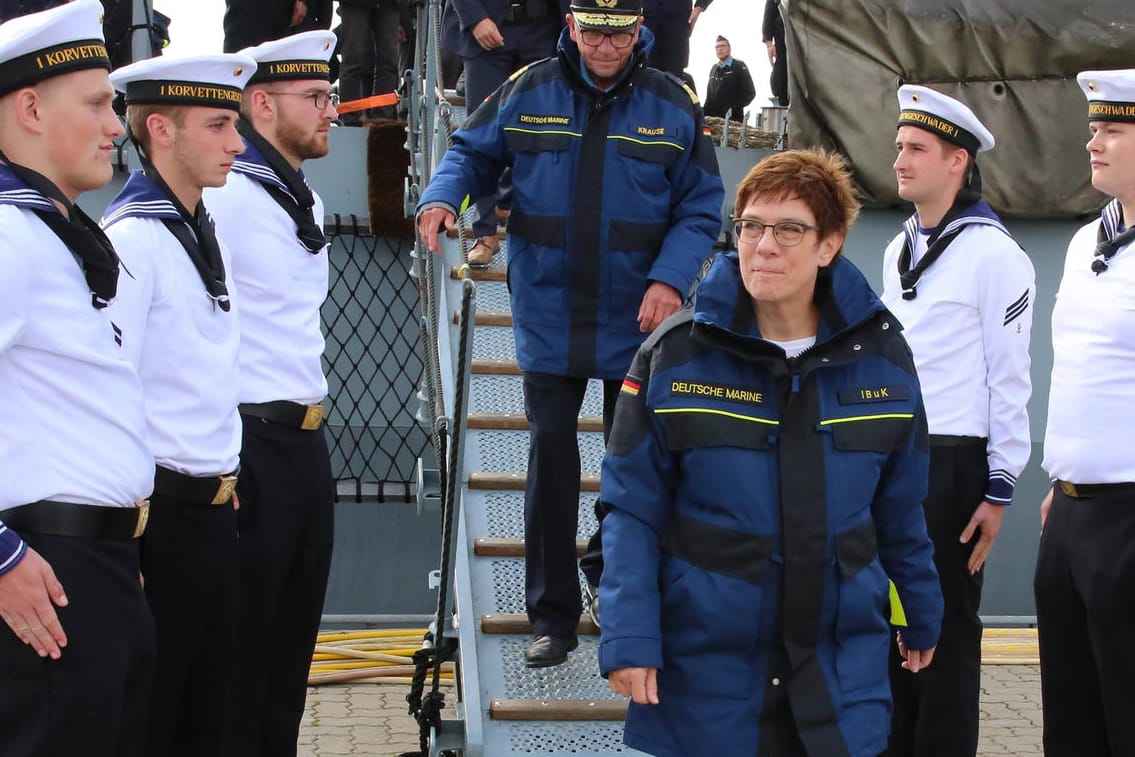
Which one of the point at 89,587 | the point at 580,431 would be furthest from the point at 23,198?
the point at 580,431

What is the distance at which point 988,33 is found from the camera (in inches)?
289

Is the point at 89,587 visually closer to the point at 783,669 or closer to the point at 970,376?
the point at 783,669

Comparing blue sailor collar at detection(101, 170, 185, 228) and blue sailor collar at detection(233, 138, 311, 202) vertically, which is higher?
blue sailor collar at detection(233, 138, 311, 202)

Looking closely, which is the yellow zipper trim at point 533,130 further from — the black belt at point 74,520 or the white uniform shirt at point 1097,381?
the black belt at point 74,520

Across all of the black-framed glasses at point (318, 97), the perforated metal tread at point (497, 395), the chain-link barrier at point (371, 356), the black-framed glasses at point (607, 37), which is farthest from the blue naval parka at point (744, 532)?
the chain-link barrier at point (371, 356)

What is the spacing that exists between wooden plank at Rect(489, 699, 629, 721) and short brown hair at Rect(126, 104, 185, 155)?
179cm

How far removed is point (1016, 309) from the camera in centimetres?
398

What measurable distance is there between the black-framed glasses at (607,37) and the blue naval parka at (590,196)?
110 mm

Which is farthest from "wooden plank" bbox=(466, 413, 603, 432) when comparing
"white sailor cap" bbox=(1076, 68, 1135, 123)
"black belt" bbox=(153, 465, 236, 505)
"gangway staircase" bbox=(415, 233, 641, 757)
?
"white sailor cap" bbox=(1076, 68, 1135, 123)

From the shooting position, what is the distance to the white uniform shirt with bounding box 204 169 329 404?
12.6 feet

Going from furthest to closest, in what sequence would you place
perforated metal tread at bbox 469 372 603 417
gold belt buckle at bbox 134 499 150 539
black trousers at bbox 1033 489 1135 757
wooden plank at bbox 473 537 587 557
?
perforated metal tread at bbox 469 372 603 417
wooden plank at bbox 473 537 587 557
black trousers at bbox 1033 489 1135 757
gold belt buckle at bbox 134 499 150 539

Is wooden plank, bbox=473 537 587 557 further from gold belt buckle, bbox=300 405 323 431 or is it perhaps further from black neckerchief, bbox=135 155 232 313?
black neckerchief, bbox=135 155 232 313

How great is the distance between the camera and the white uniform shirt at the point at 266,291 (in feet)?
12.6

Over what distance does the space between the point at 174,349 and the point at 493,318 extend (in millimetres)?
2797
